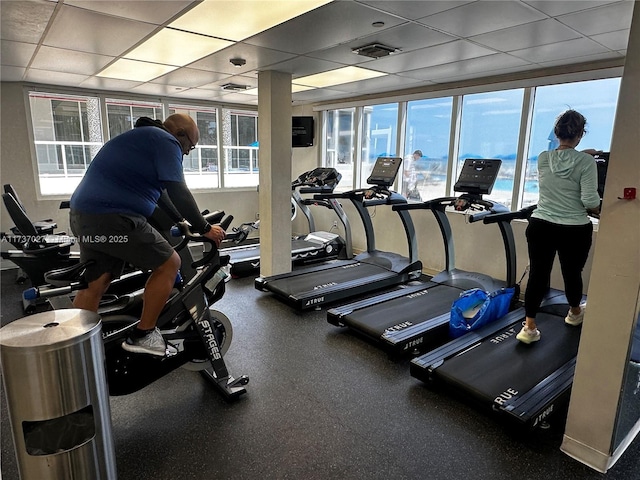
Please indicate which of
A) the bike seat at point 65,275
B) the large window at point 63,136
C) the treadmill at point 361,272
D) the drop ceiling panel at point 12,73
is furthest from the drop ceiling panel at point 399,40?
the large window at point 63,136

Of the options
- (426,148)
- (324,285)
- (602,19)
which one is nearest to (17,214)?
(324,285)

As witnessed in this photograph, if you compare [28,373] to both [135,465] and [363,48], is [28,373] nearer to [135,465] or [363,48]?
[135,465]

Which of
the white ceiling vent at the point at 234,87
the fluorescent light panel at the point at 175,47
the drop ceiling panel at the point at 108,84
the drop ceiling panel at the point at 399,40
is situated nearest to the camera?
the drop ceiling panel at the point at 399,40

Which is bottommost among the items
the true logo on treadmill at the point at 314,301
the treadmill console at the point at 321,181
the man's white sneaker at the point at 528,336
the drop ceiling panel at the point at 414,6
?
the true logo on treadmill at the point at 314,301

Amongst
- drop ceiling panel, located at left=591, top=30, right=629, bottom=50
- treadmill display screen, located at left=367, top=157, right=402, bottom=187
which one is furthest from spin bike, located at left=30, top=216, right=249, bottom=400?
drop ceiling panel, located at left=591, top=30, right=629, bottom=50

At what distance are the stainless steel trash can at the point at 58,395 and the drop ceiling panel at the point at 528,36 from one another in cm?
327

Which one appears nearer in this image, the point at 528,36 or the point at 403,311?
the point at 528,36

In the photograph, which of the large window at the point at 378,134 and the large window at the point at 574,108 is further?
the large window at the point at 378,134

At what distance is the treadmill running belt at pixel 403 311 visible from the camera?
344cm

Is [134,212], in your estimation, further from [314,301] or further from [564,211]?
[564,211]

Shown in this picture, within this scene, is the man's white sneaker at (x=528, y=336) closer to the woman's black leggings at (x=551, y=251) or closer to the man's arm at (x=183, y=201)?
the woman's black leggings at (x=551, y=251)

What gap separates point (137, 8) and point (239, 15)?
66 centimetres

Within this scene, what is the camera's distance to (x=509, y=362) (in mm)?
2795

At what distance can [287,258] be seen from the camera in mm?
4988
